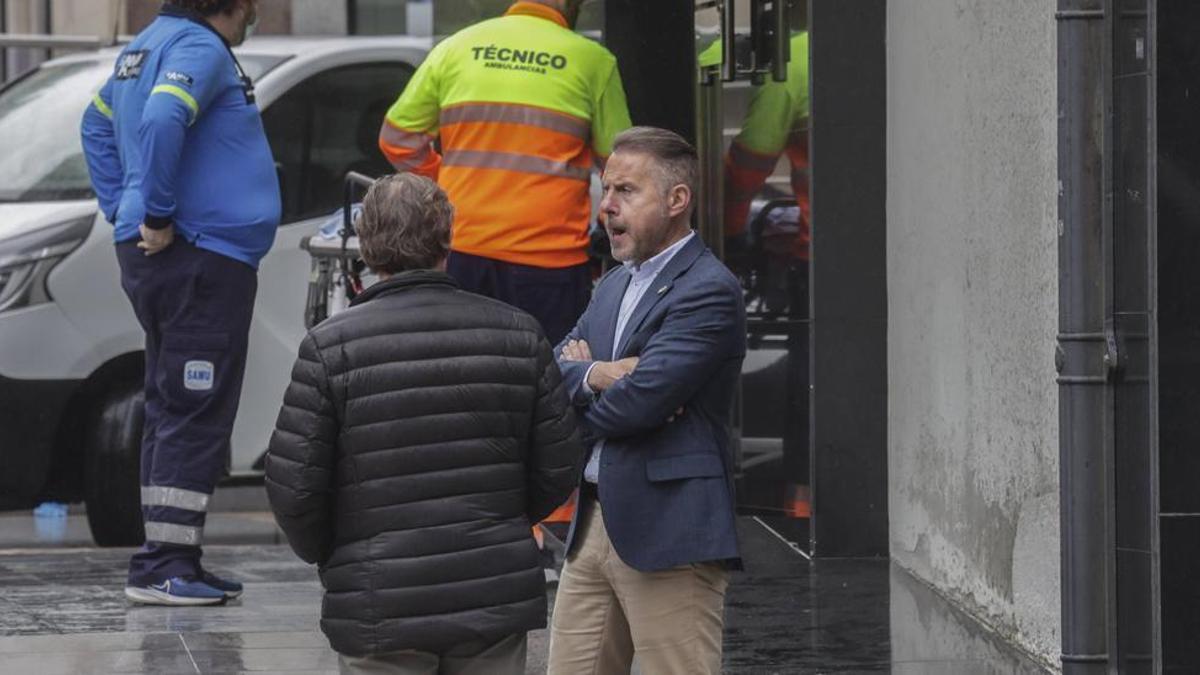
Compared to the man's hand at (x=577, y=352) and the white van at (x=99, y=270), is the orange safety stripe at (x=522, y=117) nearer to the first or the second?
the white van at (x=99, y=270)

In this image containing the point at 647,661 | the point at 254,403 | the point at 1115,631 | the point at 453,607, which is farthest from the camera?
the point at 254,403

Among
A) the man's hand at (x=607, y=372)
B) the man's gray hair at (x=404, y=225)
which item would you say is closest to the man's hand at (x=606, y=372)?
the man's hand at (x=607, y=372)

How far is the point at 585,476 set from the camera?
5.31 meters

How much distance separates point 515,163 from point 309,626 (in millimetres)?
1623

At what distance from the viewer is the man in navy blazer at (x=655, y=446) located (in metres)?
5.11

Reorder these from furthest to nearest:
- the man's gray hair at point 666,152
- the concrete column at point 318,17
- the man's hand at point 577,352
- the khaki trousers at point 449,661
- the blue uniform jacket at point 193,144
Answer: the concrete column at point 318,17 < the blue uniform jacket at point 193,144 < the man's hand at point 577,352 < the man's gray hair at point 666,152 < the khaki trousers at point 449,661

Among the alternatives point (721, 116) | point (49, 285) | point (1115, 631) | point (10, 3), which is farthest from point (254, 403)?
point (10, 3)

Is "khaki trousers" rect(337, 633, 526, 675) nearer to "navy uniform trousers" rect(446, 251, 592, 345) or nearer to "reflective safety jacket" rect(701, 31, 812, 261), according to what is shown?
"navy uniform trousers" rect(446, 251, 592, 345)

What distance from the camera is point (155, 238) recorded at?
25.9 ft

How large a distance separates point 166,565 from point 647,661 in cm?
320

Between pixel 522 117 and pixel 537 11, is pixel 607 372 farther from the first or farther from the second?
pixel 537 11

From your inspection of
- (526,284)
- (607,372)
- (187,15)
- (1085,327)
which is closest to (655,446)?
(607,372)

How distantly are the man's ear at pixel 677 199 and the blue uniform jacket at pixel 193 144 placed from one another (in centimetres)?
298

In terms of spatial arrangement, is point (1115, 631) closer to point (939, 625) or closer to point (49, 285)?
point (939, 625)
